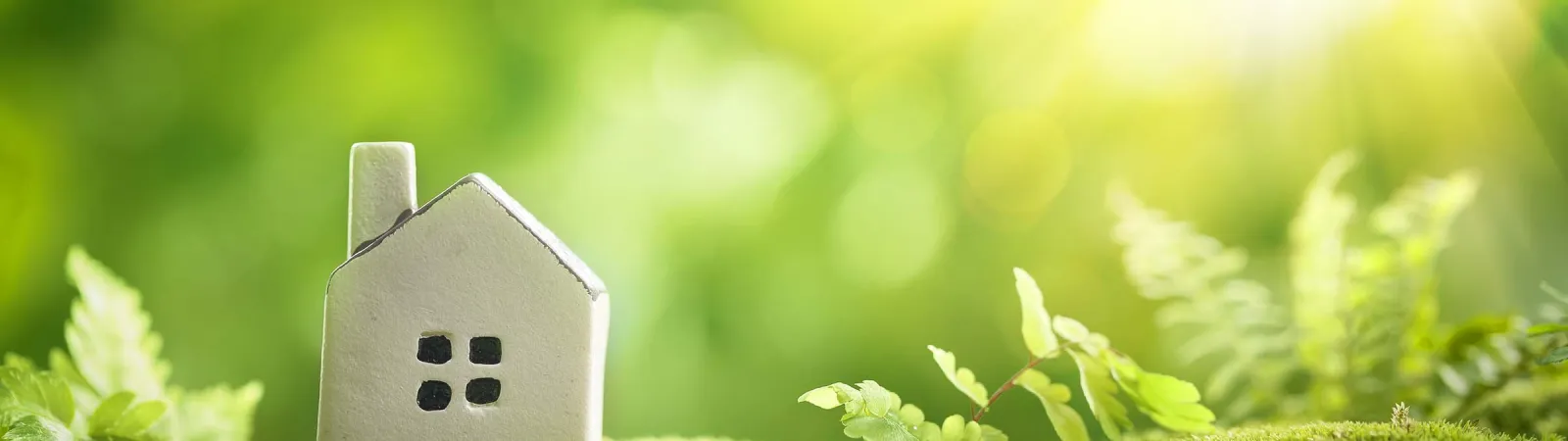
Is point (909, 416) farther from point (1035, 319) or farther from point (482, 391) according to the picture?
point (482, 391)

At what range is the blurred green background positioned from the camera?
50.3 inches

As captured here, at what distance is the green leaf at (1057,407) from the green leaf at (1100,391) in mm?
20

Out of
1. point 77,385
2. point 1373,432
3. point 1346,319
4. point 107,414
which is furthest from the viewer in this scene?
point 1346,319

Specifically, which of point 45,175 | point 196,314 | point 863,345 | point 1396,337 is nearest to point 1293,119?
point 1396,337

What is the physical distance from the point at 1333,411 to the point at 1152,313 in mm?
265

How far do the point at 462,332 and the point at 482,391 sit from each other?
5cm

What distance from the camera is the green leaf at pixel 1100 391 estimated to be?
3.05 ft

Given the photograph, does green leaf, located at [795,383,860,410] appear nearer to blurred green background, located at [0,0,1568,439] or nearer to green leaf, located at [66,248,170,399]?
blurred green background, located at [0,0,1568,439]

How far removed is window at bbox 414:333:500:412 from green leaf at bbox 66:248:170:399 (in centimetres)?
52

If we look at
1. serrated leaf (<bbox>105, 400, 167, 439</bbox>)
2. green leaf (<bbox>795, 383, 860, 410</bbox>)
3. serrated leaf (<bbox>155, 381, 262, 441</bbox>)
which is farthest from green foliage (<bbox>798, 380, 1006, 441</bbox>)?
serrated leaf (<bbox>155, 381, 262, 441</bbox>)

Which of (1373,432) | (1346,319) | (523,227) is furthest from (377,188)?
(1346,319)

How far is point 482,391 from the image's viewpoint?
32.0 inches

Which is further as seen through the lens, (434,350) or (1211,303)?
(1211,303)

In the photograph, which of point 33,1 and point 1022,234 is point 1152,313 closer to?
point 1022,234
